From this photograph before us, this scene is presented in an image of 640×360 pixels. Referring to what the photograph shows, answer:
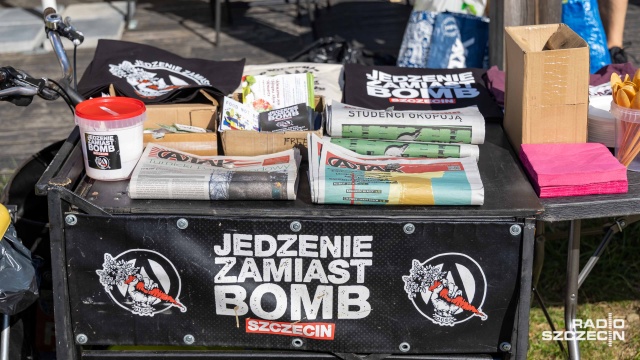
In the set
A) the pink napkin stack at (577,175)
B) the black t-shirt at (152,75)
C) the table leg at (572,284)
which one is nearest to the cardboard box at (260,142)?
the black t-shirt at (152,75)

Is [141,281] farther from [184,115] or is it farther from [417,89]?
[417,89]

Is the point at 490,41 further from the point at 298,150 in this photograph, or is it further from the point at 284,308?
the point at 284,308

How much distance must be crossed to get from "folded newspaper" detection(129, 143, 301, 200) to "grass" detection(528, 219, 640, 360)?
57.3 inches

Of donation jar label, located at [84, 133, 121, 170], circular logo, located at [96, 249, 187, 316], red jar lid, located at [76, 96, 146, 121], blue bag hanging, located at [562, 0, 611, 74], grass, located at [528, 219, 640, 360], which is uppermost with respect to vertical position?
blue bag hanging, located at [562, 0, 611, 74]

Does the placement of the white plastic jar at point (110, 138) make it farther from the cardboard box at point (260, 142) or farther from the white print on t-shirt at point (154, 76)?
the white print on t-shirt at point (154, 76)

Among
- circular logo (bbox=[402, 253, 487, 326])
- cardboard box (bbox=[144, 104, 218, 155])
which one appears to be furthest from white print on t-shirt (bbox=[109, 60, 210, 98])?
circular logo (bbox=[402, 253, 487, 326])

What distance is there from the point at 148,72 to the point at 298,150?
77 cm

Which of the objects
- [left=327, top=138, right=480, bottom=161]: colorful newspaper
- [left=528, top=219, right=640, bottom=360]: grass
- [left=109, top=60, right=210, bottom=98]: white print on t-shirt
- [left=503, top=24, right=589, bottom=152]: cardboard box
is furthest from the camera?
[left=528, top=219, right=640, bottom=360]: grass

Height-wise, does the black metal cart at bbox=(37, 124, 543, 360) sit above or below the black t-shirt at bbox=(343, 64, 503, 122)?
below

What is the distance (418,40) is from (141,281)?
2202 millimetres

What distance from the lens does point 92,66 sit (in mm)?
2787

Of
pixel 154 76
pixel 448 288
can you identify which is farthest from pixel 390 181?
pixel 154 76

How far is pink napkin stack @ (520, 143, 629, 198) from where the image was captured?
2.12 m

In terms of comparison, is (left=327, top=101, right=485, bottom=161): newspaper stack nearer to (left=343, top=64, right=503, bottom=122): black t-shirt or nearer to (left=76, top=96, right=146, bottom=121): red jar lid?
(left=343, top=64, right=503, bottom=122): black t-shirt
